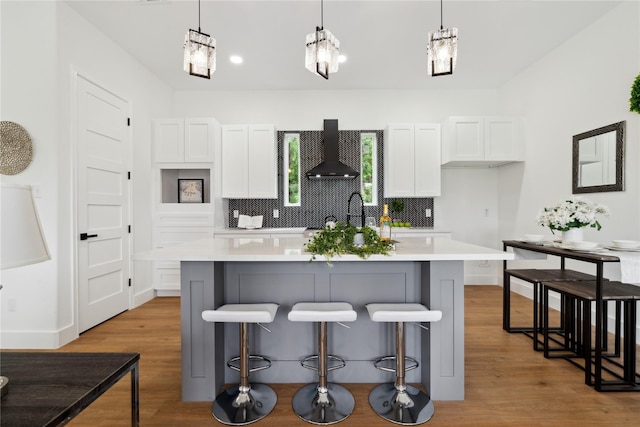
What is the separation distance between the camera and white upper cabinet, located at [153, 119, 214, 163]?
4.28 metres

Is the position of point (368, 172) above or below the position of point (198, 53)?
below

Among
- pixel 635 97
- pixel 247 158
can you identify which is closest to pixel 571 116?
pixel 635 97

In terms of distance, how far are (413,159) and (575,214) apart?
2.33 metres

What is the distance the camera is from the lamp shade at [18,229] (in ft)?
2.68

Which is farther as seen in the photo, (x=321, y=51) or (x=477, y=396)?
(x=477, y=396)

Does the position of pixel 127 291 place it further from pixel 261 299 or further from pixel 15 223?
pixel 15 223

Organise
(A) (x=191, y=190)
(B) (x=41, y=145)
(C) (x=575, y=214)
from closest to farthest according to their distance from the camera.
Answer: (C) (x=575, y=214) < (B) (x=41, y=145) < (A) (x=191, y=190)

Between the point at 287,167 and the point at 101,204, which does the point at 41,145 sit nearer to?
the point at 101,204

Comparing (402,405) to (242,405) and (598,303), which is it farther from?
(598,303)

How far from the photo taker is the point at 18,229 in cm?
84

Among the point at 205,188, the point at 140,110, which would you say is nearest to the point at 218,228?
the point at 205,188

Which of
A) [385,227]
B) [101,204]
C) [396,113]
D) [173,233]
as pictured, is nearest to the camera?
[385,227]

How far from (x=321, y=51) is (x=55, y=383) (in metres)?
1.96

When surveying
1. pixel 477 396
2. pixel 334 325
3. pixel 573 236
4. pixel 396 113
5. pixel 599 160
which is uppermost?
pixel 396 113
